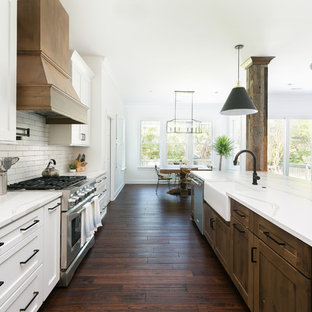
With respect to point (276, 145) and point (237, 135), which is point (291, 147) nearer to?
point (276, 145)

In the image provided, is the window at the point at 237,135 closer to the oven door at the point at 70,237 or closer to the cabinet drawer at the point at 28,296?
the oven door at the point at 70,237

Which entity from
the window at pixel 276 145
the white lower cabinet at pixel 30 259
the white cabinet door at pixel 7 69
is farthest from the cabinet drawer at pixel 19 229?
the window at pixel 276 145

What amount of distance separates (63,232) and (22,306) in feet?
2.22

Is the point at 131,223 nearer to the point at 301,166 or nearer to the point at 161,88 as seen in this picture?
the point at 161,88

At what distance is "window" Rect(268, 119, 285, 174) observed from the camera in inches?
282

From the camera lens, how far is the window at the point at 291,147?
23.4ft

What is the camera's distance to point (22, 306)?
1428mm

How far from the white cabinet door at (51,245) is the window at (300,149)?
24.0ft

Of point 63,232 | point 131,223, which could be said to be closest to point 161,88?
point 131,223

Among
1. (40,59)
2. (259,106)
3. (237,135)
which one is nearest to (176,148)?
(237,135)

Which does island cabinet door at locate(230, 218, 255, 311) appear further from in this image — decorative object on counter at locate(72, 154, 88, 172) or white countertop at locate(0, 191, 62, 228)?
decorative object on counter at locate(72, 154, 88, 172)

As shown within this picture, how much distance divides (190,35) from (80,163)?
8.80ft

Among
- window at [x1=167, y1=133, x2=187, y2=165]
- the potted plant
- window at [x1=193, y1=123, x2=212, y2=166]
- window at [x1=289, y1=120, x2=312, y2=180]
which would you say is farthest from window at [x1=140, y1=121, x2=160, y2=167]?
the potted plant

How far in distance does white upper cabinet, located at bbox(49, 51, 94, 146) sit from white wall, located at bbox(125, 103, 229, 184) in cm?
410
